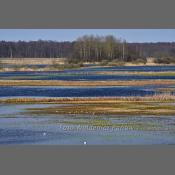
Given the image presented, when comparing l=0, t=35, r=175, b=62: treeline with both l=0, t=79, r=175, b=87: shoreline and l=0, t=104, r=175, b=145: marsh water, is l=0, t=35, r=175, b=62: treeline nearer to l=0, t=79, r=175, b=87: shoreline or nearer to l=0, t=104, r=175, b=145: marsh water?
l=0, t=79, r=175, b=87: shoreline

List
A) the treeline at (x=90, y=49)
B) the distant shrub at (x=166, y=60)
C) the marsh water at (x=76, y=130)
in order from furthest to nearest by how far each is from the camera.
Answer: the distant shrub at (x=166, y=60)
the treeline at (x=90, y=49)
the marsh water at (x=76, y=130)

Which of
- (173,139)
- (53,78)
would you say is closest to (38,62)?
(53,78)

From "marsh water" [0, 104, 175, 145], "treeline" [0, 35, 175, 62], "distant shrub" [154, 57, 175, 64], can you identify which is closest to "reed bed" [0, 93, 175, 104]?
"marsh water" [0, 104, 175, 145]

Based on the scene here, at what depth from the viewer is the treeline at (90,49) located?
13781 mm

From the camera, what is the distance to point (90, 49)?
45.9ft

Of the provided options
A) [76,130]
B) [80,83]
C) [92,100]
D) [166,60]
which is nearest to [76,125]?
[76,130]

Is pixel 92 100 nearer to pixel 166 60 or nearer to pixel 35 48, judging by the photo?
pixel 35 48

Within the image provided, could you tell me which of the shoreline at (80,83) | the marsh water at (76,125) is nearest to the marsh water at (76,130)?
the marsh water at (76,125)

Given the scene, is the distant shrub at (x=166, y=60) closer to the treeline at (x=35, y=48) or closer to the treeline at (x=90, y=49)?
the treeline at (x=90, y=49)

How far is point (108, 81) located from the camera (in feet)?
45.5

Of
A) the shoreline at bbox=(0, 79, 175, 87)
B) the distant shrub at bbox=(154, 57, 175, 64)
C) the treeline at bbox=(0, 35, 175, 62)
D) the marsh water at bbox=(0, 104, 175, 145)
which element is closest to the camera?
the marsh water at bbox=(0, 104, 175, 145)

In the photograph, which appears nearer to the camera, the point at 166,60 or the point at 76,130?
the point at 76,130

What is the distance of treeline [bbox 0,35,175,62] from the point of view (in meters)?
13.8

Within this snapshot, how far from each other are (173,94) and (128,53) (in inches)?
63.9
